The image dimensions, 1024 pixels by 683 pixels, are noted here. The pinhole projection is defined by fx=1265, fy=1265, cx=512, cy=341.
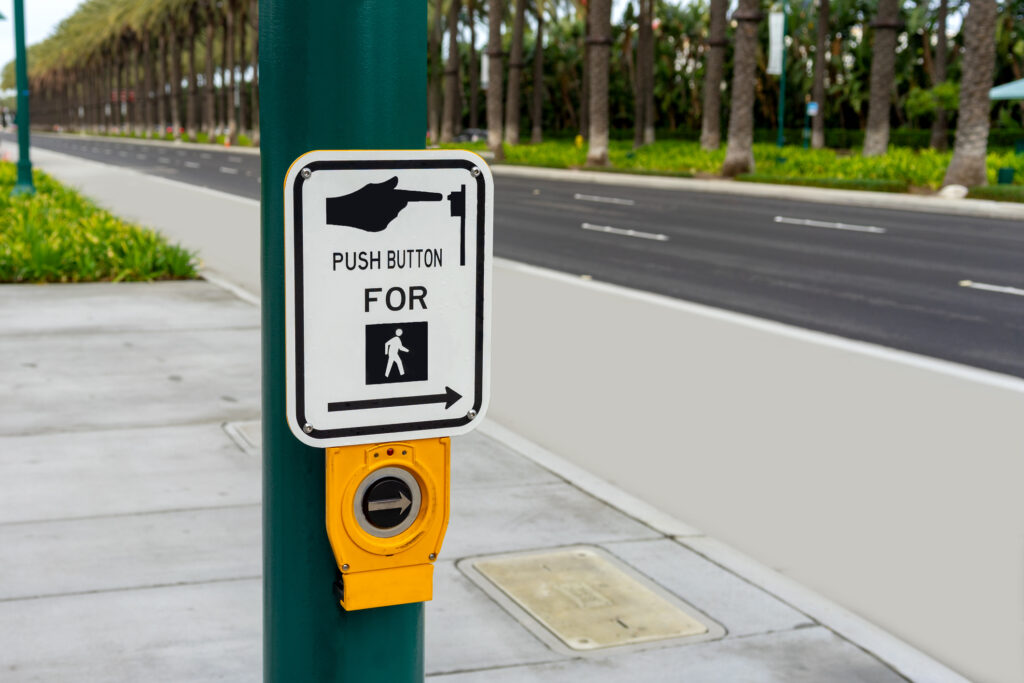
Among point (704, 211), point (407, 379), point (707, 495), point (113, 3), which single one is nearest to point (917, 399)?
point (707, 495)

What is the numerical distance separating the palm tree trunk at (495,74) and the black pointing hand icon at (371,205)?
1765 inches

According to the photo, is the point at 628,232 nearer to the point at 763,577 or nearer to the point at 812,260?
the point at 812,260

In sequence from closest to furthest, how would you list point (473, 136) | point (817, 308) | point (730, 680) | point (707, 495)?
1. point (730, 680)
2. point (707, 495)
3. point (817, 308)
4. point (473, 136)

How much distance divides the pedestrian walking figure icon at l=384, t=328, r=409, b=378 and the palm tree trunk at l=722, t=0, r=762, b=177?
106ft

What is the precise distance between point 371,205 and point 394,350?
26 cm

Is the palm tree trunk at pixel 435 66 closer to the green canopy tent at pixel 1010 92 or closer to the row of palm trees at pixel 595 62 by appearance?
the row of palm trees at pixel 595 62

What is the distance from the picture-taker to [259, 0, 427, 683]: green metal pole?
85.4 inches

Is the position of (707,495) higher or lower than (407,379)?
lower

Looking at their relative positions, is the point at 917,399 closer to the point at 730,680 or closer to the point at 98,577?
the point at 730,680

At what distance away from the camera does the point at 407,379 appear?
7.28 ft

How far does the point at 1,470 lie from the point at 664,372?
465 centimetres

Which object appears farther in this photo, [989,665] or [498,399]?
[498,399]

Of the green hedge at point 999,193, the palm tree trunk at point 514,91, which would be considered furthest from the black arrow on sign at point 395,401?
the palm tree trunk at point 514,91

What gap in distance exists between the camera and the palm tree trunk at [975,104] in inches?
1040
